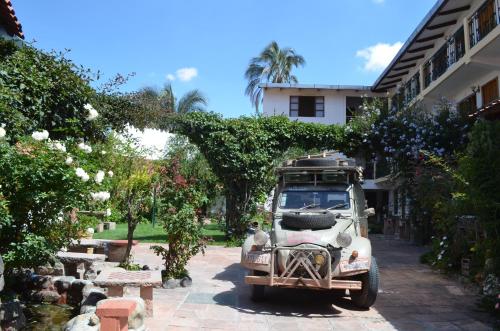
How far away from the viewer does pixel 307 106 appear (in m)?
30.5

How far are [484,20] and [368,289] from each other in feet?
38.9

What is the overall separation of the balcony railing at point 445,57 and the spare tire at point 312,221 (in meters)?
11.9

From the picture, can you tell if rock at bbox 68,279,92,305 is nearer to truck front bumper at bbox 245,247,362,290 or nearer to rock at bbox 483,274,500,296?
truck front bumper at bbox 245,247,362,290

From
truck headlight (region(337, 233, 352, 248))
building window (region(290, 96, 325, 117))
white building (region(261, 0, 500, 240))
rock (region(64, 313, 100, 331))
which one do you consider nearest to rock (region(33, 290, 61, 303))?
rock (region(64, 313, 100, 331))

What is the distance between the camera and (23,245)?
18.4ft

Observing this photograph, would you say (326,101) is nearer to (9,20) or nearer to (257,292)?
Result: (9,20)

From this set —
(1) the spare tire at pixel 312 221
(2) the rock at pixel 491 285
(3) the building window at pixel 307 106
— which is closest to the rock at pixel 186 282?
(1) the spare tire at pixel 312 221

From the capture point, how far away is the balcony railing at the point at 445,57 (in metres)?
16.8

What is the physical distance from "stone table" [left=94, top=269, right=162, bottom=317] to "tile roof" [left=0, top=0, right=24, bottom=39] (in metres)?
6.36

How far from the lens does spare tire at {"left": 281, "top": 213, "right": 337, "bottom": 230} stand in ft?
23.8

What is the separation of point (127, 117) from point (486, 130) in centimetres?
954

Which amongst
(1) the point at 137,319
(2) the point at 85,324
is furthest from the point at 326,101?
(2) the point at 85,324

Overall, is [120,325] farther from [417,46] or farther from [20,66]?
[417,46]

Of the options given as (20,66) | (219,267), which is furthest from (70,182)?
(219,267)
